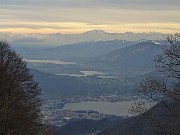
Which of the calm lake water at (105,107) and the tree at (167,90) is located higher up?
the tree at (167,90)

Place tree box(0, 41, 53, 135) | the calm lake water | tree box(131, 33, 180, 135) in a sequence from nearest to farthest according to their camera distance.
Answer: tree box(131, 33, 180, 135) → tree box(0, 41, 53, 135) → the calm lake water

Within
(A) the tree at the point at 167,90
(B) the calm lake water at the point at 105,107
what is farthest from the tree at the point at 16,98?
(B) the calm lake water at the point at 105,107

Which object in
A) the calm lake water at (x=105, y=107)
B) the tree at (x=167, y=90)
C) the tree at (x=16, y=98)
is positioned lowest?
the calm lake water at (x=105, y=107)

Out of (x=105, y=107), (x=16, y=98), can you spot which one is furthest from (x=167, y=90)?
(x=105, y=107)

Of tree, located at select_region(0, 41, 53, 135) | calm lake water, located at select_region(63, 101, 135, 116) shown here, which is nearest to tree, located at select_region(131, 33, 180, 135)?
tree, located at select_region(0, 41, 53, 135)

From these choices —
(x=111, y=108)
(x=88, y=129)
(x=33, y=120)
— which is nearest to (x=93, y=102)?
(x=111, y=108)

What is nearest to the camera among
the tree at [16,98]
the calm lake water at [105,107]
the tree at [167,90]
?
the tree at [167,90]

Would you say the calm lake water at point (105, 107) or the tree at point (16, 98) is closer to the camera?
the tree at point (16, 98)

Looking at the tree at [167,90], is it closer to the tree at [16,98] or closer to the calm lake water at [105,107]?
the tree at [16,98]

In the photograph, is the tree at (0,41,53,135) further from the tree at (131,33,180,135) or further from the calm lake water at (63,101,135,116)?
the calm lake water at (63,101,135,116)
